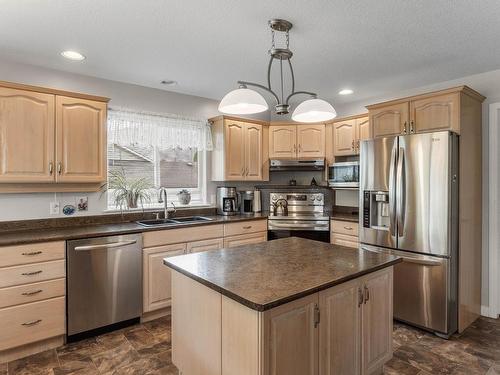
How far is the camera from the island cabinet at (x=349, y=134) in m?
3.92

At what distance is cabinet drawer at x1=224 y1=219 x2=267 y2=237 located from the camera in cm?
370

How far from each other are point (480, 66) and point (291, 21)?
2062mm

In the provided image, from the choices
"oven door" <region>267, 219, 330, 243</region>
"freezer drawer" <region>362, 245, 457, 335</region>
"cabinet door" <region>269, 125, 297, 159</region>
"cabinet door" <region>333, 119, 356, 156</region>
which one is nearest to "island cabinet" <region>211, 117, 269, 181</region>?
"cabinet door" <region>269, 125, 297, 159</region>

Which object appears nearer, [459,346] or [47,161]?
[459,346]

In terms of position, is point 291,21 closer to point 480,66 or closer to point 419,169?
point 419,169

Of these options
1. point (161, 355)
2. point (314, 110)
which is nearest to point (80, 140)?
point (161, 355)

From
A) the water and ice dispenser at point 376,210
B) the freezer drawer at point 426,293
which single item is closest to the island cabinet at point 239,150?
the water and ice dispenser at point 376,210

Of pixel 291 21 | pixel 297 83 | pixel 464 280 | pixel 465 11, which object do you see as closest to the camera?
pixel 465 11

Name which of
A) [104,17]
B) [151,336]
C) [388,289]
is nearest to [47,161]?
[104,17]

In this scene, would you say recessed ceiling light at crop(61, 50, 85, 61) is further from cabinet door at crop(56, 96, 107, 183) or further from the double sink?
the double sink

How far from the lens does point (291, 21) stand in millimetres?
2184

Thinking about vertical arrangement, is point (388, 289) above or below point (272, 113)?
below

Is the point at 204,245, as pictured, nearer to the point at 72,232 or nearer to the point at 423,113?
the point at 72,232

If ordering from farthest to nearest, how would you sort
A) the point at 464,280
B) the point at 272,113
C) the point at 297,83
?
1. the point at 272,113
2. the point at 297,83
3. the point at 464,280
